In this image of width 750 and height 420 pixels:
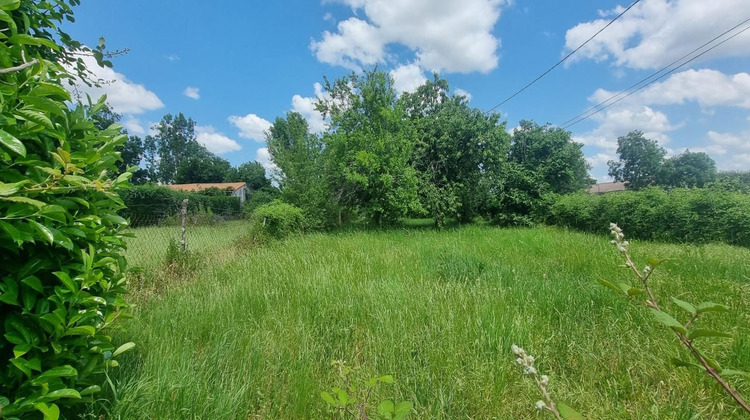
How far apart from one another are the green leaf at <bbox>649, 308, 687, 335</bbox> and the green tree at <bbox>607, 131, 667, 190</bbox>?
4854cm

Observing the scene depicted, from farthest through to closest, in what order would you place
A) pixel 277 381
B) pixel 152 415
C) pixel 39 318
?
pixel 277 381 < pixel 152 415 < pixel 39 318

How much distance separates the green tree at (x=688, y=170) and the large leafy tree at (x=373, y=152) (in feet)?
127

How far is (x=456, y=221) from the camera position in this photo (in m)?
14.3

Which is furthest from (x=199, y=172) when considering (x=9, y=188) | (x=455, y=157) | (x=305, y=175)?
(x=9, y=188)

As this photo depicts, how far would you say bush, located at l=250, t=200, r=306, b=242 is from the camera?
811 cm

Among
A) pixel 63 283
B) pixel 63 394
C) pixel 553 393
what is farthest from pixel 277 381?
pixel 553 393

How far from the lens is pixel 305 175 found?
9.95m

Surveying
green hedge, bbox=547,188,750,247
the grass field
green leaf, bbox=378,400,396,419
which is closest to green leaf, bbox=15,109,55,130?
Result: the grass field

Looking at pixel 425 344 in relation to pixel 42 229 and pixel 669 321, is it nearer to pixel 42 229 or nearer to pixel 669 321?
pixel 669 321

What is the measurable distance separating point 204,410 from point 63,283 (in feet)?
3.32

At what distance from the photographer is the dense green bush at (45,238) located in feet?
2.86

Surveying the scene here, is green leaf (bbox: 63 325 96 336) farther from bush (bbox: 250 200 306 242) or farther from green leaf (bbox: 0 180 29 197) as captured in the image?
bush (bbox: 250 200 306 242)

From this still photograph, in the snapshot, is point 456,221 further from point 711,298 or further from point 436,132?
point 711,298

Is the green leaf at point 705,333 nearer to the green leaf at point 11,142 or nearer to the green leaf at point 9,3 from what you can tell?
the green leaf at point 11,142
